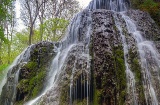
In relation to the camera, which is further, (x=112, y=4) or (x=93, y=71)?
(x=112, y=4)

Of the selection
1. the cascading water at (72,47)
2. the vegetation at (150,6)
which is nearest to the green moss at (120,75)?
the cascading water at (72,47)

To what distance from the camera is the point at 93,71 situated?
21.4 ft

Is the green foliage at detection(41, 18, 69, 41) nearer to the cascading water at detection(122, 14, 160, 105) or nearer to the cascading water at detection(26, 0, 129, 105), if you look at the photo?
the cascading water at detection(26, 0, 129, 105)

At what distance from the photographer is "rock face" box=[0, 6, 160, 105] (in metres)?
6.14

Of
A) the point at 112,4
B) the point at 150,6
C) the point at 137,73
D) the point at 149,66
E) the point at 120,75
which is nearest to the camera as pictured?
the point at 120,75

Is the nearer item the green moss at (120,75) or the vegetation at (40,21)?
the green moss at (120,75)

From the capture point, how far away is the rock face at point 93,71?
6.14m

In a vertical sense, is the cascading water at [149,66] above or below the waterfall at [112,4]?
below

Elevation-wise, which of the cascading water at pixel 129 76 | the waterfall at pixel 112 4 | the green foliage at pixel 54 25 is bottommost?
the cascading water at pixel 129 76

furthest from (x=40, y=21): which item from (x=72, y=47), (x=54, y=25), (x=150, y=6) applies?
(x=72, y=47)

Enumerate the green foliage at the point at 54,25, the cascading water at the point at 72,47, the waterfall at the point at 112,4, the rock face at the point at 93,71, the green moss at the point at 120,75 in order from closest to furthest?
the green moss at the point at 120,75 → the rock face at the point at 93,71 → the cascading water at the point at 72,47 → the waterfall at the point at 112,4 → the green foliage at the point at 54,25

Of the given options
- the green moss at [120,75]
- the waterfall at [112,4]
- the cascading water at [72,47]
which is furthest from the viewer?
the waterfall at [112,4]

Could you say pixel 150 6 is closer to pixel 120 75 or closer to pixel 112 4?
pixel 112 4

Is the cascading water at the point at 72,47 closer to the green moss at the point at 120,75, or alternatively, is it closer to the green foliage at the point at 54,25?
the green moss at the point at 120,75
